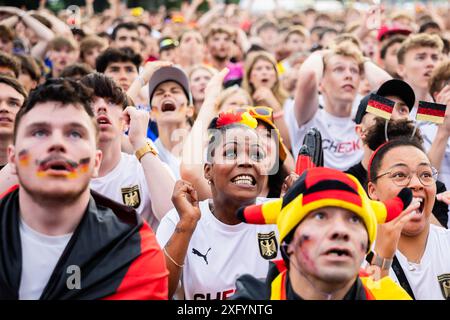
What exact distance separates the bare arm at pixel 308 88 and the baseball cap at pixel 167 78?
40.7 inches

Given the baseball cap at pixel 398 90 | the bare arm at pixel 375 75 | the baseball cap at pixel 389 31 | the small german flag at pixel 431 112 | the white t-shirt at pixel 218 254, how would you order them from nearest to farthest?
the white t-shirt at pixel 218 254
the small german flag at pixel 431 112
the baseball cap at pixel 398 90
the bare arm at pixel 375 75
the baseball cap at pixel 389 31

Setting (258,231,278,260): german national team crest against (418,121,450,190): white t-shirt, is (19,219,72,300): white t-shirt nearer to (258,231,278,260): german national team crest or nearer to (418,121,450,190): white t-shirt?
(258,231,278,260): german national team crest

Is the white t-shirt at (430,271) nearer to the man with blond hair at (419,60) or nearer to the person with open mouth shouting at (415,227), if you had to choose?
the person with open mouth shouting at (415,227)

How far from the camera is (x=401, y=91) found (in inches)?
235

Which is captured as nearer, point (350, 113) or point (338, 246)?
point (338, 246)

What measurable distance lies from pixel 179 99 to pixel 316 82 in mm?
1242

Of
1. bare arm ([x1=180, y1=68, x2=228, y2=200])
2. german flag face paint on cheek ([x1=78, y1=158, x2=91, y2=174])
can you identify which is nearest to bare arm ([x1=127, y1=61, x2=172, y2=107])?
bare arm ([x1=180, y1=68, x2=228, y2=200])

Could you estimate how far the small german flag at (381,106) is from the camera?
5191 millimetres

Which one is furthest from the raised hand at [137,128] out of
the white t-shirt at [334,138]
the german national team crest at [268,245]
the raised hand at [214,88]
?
the white t-shirt at [334,138]

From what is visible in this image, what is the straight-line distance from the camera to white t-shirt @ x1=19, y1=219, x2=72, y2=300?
10.8 ft

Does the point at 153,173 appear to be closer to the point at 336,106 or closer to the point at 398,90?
the point at 398,90

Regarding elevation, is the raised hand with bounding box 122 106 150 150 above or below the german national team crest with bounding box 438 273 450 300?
above
